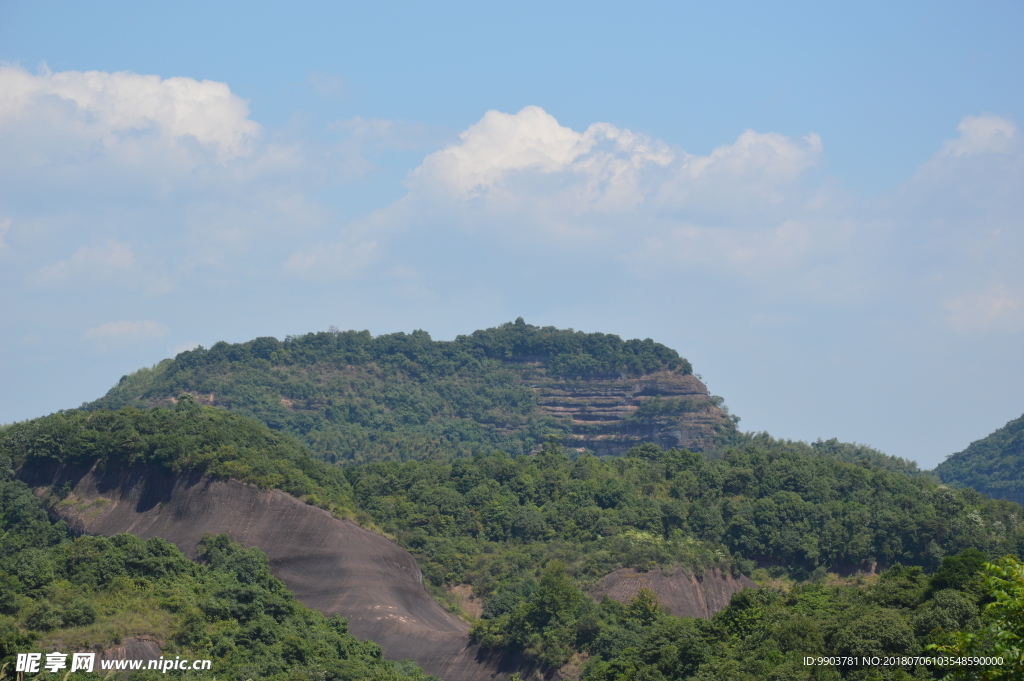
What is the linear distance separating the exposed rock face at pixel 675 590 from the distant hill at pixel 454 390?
72484 millimetres

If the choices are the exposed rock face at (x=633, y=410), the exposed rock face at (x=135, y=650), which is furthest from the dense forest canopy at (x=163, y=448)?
the exposed rock face at (x=633, y=410)

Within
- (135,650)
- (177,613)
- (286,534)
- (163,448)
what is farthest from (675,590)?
(163,448)

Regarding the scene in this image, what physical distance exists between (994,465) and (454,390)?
8401 cm

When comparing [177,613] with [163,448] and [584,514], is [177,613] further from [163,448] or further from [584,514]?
[584,514]

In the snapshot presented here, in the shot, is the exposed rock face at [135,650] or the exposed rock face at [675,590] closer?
the exposed rock face at [135,650]

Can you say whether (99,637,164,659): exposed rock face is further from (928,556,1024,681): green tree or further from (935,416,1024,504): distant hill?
(935,416,1024,504): distant hill

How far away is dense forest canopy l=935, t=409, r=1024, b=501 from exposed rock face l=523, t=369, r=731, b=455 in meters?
38.4

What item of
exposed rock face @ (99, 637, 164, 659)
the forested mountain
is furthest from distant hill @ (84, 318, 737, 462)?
exposed rock face @ (99, 637, 164, 659)

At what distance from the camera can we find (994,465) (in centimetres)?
Result: 16038

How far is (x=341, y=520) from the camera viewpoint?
7550 centimetres

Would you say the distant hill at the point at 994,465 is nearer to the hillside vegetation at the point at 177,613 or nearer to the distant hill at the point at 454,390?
the distant hill at the point at 454,390

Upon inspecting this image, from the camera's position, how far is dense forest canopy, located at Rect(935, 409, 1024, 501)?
153m

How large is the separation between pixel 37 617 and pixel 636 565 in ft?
128

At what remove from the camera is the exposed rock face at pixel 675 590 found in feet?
229
